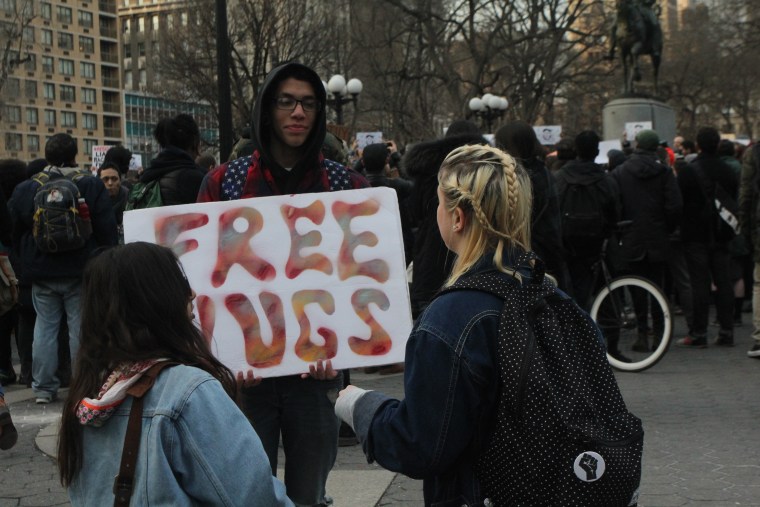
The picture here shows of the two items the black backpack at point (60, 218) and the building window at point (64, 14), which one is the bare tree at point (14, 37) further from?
the building window at point (64, 14)

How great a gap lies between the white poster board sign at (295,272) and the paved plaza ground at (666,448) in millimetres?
2017

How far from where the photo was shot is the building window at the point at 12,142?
93375 mm

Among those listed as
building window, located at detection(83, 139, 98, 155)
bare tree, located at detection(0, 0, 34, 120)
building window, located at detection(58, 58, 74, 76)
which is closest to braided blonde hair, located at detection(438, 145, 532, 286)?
bare tree, located at detection(0, 0, 34, 120)

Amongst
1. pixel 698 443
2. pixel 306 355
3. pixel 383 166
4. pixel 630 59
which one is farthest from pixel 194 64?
pixel 306 355

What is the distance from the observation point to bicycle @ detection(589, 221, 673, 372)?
9.20 metres

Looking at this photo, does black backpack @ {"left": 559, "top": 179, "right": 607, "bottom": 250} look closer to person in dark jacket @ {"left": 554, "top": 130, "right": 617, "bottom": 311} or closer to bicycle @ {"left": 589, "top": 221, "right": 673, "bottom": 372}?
person in dark jacket @ {"left": 554, "top": 130, "right": 617, "bottom": 311}

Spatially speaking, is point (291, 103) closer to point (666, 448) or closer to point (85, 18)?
point (666, 448)

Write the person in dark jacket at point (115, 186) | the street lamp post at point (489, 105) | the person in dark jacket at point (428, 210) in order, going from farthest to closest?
the street lamp post at point (489, 105) < the person in dark jacket at point (115, 186) < the person in dark jacket at point (428, 210)

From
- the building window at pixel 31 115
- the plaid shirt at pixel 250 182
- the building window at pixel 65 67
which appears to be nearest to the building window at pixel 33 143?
the building window at pixel 31 115

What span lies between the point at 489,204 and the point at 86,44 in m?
128

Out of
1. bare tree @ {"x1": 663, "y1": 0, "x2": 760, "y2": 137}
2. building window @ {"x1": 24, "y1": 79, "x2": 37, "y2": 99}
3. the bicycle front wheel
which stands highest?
building window @ {"x1": 24, "y1": 79, "x2": 37, "y2": 99}

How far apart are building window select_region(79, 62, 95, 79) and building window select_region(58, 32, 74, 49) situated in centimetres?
326

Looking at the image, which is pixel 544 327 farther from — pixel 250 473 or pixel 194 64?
pixel 194 64

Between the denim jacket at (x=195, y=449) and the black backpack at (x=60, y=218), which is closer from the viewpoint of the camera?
the denim jacket at (x=195, y=449)
